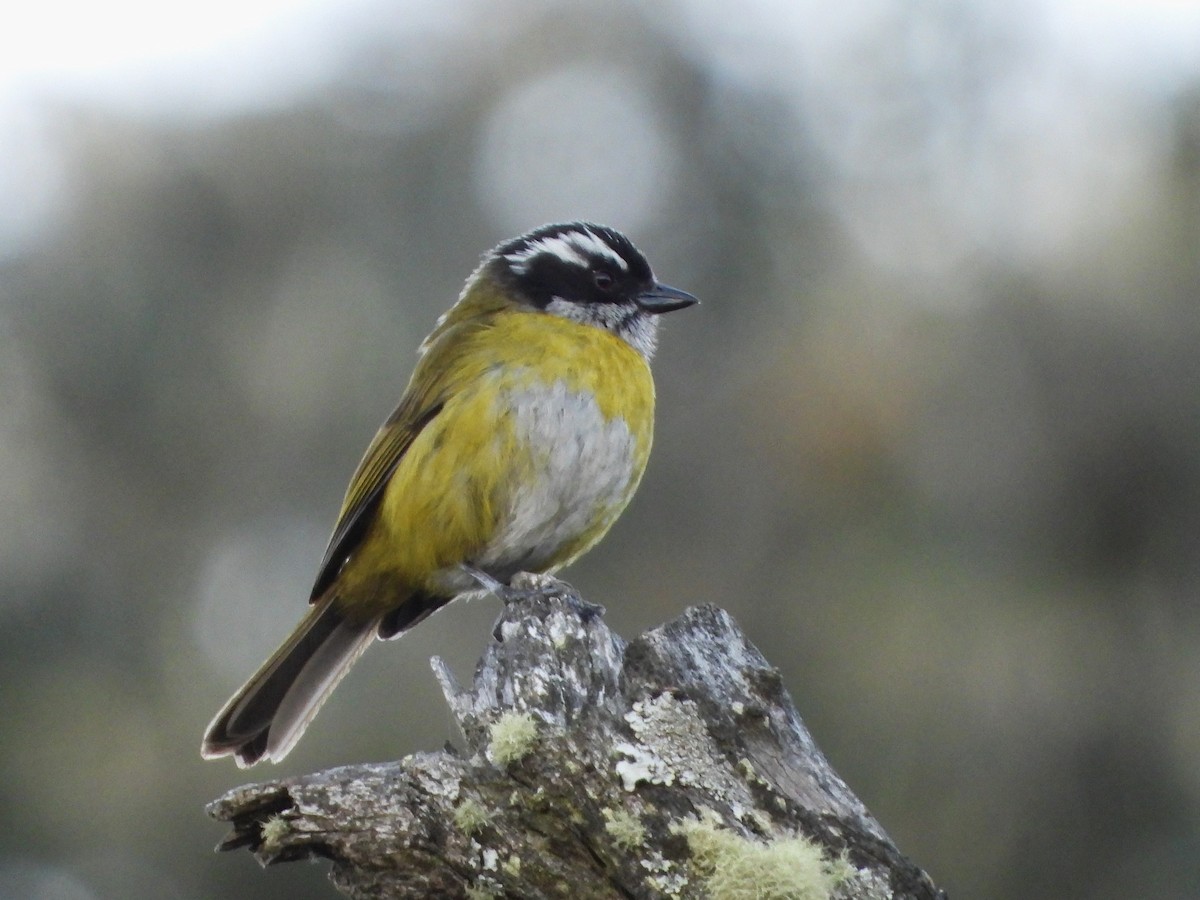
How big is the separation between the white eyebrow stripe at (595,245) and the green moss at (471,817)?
10.0ft

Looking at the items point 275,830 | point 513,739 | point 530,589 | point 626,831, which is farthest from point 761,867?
point 530,589

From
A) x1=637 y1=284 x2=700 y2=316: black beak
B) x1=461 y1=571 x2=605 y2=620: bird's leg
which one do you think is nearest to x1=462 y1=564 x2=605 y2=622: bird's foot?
x1=461 y1=571 x2=605 y2=620: bird's leg

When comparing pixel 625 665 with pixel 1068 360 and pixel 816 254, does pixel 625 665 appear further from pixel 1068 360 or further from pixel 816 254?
pixel 816 254

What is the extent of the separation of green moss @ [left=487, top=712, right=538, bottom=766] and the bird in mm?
1637

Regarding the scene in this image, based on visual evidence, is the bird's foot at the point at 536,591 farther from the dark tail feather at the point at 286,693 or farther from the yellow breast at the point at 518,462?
the dark tail feather at the point at 286,693

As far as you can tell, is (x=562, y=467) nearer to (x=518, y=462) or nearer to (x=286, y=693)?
(x=518, y=462)

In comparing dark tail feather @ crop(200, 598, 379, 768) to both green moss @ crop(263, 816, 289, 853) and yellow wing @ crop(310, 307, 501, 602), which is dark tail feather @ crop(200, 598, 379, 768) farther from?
green moss @ crop(263, 816, 289, 853)

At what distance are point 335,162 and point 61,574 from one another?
3026 mm

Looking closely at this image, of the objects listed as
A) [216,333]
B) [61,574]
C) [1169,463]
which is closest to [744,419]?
[1169,463]

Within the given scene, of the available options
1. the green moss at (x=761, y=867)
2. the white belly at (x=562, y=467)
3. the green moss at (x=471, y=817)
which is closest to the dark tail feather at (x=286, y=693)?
the white belly at (x=562, y=467)

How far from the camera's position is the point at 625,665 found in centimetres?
364

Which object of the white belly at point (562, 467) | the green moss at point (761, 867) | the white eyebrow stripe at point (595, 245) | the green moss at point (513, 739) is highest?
the white eyebrow stripe at point (595, 245)

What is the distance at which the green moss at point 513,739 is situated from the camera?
11.2 ft

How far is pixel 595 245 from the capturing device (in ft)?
20.1
